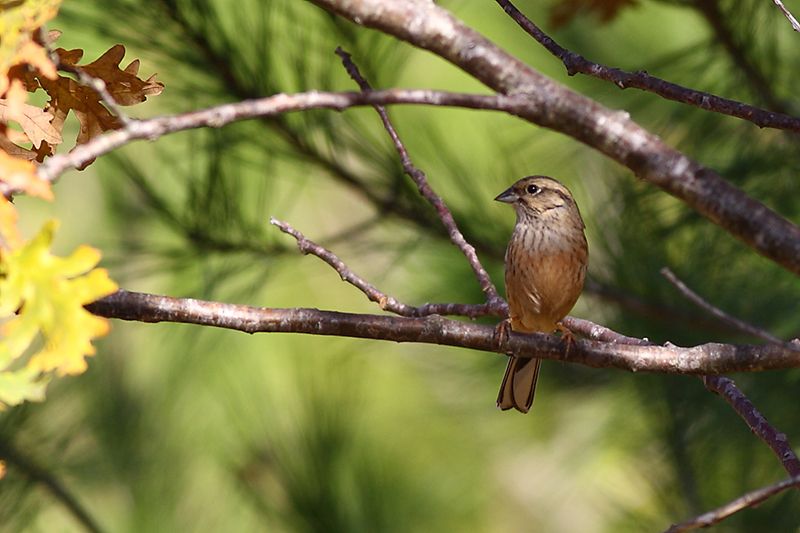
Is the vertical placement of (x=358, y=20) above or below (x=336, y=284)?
above

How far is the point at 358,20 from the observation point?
1.31 meters

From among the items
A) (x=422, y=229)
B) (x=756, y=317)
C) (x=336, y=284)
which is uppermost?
(x=756, y=317)

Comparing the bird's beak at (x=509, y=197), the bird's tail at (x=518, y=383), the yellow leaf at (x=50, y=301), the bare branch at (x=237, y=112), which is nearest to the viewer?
the bare branch at (x=237, y=112)

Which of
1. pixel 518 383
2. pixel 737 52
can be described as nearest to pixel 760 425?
pixel 518 383

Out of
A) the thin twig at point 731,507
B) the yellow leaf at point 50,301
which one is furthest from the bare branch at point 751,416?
the yellow leaf at point 50,301

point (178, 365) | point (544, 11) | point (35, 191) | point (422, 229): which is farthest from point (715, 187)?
point (178, 365)

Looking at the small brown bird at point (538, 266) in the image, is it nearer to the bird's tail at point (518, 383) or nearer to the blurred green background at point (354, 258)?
the bird's tail at point (518, 383)

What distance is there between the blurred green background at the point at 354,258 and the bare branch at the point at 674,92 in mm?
1710

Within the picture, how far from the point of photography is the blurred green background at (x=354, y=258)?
3.85m

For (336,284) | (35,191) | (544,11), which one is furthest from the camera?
(336,284)

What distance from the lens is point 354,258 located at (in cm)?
454

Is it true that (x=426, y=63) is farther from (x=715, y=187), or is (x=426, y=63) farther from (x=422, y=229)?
(x=715, y=187)

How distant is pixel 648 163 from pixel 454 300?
3.26m

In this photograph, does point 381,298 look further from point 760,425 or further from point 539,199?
point 539,199
